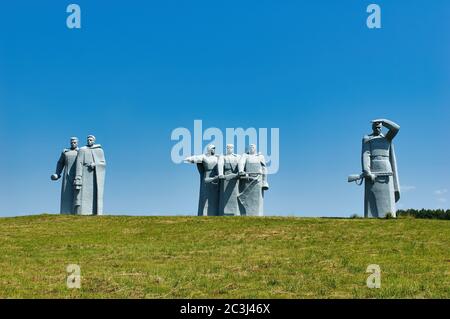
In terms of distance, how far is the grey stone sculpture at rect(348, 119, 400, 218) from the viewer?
2350 centimetres

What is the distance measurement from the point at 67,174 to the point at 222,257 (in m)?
13.9

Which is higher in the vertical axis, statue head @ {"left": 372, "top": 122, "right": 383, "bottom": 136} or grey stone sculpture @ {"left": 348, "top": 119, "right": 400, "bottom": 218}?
statue head @ {"left": 372, "top": 122, "right": 383, "bottom": 136}

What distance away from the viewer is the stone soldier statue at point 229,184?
1017 inches

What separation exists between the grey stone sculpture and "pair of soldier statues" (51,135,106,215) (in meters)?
10.6

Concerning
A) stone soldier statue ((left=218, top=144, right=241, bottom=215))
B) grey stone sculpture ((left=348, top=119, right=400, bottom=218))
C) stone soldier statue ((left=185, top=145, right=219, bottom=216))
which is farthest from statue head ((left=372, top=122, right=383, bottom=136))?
stone soldier statue ((left=185, top=145, right=219, bottom=216))

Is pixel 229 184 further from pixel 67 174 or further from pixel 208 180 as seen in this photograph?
pixel 67 174

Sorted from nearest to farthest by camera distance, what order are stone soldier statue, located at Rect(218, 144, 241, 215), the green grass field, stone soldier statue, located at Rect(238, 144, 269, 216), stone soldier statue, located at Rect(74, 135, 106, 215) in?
Result: the green grass field, stone soldier statue, located at Rect(238, 144, 269, 216), stone soldier statue, located at Rect(218, 144, 241, 215), stone soldier statue, located at Rect(74, 135, 106, 215)

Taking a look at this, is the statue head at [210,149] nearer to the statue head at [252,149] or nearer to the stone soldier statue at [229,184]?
the stone soldier statue at [229,184]

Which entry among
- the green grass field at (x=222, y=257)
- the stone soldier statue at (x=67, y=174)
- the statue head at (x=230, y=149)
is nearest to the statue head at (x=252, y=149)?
the statue head at (x=230, y=149)

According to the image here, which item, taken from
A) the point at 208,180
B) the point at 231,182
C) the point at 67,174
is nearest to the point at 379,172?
the point at 231,182

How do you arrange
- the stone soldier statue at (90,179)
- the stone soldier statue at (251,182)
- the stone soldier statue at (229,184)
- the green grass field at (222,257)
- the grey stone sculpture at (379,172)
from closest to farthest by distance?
the green grass field at (222,257), the grey stone sculpture at (379,172), the stone soldier statue at (251,182), the stone soldier statue at (229,184), the stone soldier statue at (90,179)

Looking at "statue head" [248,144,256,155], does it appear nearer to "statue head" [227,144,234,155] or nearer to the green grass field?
"statue head" [227,144,234,155]
